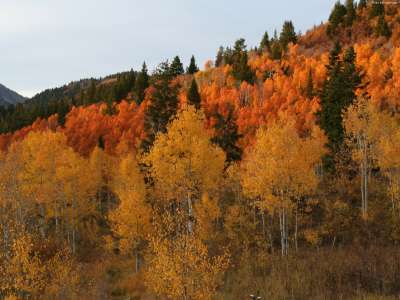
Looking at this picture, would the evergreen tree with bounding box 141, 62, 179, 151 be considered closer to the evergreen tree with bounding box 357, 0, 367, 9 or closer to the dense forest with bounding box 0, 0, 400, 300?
the dense forest with bounding box 0, 0, 400, 300

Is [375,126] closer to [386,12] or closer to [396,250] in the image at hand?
[396,250]

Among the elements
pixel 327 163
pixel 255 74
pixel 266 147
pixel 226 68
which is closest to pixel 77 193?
pixel 266 147

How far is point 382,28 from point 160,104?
239 feet

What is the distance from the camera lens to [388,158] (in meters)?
33.0

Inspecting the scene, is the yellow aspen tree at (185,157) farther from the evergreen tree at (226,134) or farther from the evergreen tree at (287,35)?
the evergreen tree at (287,35)

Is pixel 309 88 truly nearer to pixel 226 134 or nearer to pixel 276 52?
pixel 276 52

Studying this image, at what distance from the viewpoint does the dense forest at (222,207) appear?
23828 millimetres

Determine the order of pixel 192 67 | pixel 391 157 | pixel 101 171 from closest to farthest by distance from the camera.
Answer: pixel 391 157 < pixel 101 171 < pixel 192 67

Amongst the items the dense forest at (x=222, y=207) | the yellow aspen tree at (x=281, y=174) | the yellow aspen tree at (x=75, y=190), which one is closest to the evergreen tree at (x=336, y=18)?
the dense forest at (x=222, y=207)

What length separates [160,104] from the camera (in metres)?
41.6

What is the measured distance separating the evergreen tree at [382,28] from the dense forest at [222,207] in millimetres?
21770

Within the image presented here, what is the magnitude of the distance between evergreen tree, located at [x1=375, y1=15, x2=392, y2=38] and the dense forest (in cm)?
2177

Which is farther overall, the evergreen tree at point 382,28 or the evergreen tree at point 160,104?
the evergreen tree at point 382,28

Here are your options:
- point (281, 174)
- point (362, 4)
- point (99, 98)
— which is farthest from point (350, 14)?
point (281, 174)
